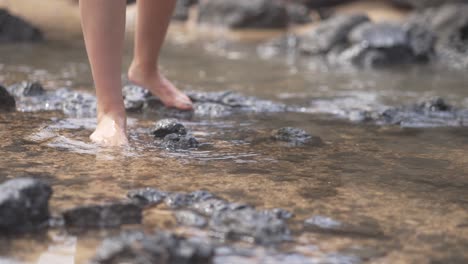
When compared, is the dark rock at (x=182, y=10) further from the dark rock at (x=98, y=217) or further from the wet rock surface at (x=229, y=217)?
the dark rock at (x=98, y=217)

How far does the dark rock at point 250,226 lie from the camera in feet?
4.66

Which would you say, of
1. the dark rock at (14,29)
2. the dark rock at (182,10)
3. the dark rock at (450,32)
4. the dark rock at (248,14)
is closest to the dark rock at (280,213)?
the dark rock at (14,29)

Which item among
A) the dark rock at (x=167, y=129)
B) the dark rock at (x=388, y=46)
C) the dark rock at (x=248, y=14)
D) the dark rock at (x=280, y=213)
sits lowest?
the dark rock at (x=280, y=213)

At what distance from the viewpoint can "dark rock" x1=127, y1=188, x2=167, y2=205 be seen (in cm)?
159

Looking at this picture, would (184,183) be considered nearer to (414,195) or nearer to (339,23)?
(414,195)

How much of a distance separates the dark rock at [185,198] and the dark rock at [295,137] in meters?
0.82

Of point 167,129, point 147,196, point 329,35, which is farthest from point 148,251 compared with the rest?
point 329,35

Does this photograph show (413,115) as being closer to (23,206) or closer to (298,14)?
(23,206)

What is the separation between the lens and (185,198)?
1.63 m

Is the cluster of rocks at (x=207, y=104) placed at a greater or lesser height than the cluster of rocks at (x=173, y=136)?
greater

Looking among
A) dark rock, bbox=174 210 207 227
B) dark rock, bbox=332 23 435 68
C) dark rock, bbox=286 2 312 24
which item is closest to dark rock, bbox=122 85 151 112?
dark rock, bbox=174 210 207 227

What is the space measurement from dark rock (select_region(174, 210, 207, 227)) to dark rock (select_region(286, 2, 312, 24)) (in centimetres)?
1087

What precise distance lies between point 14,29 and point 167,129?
4640 millimetres

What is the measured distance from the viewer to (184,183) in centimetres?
177
